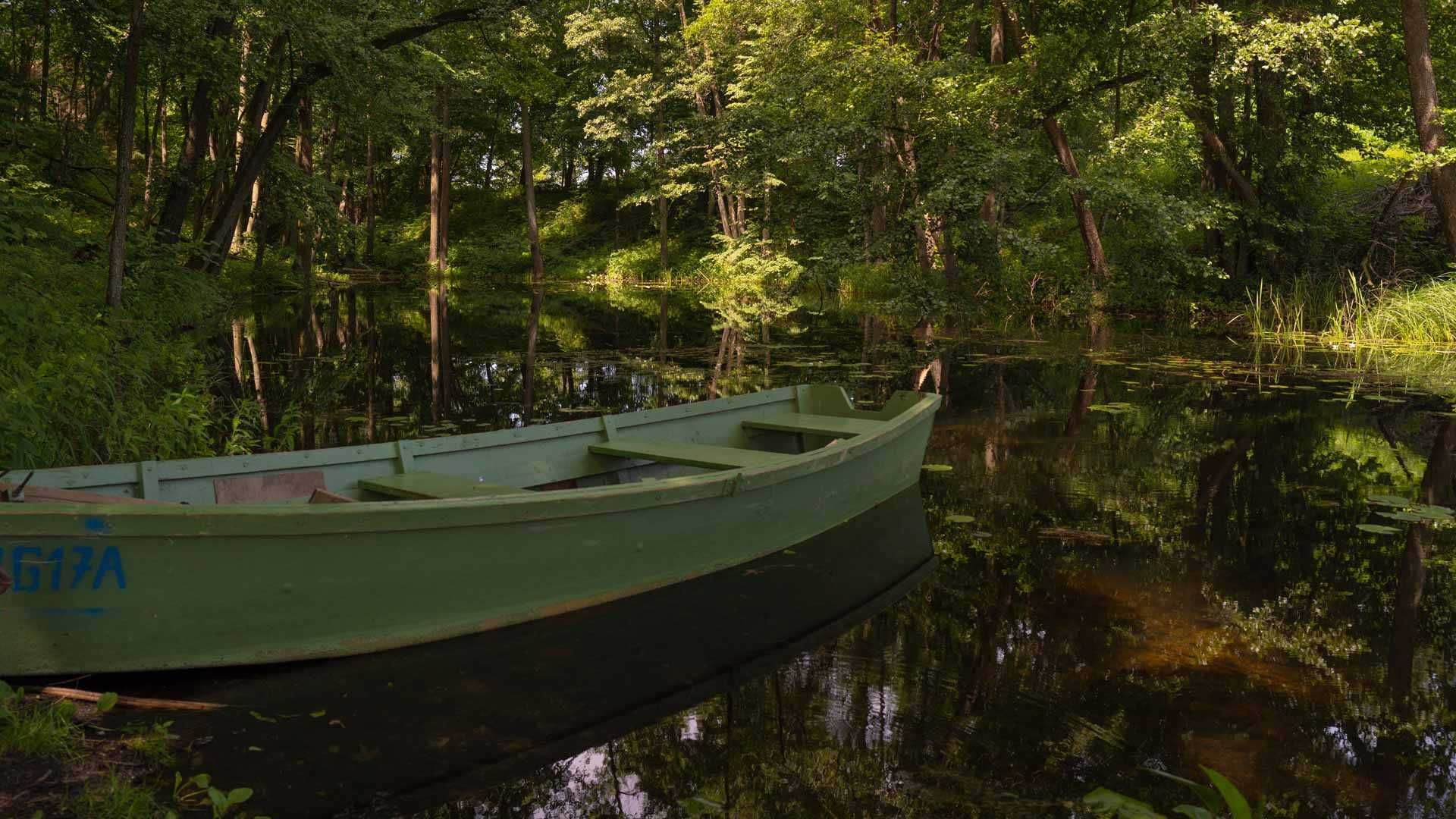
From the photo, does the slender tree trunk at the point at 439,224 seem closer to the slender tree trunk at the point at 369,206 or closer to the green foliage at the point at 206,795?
the slender tree trunk at the point at 369,206

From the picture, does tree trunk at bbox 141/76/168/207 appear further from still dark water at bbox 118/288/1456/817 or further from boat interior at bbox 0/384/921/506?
boat interior at bbox 0/384/921/506

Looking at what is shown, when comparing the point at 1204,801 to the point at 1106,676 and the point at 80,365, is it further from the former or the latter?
the point at 80,365

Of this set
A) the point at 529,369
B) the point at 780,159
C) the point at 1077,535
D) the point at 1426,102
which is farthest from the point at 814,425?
the point at 780,159

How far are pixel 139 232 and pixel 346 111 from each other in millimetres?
3882

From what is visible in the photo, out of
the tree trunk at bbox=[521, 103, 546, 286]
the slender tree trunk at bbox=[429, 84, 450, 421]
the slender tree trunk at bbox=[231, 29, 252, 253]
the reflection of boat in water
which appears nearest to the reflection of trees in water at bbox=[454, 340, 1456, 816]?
the reflection of boat in water

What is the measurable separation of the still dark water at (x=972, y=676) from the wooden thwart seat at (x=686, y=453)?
608 millimetres

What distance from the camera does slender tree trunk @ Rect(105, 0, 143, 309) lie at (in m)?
6.99

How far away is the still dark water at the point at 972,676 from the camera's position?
130 inches

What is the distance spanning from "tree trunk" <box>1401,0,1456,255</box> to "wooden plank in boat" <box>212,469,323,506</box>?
15.5 meters

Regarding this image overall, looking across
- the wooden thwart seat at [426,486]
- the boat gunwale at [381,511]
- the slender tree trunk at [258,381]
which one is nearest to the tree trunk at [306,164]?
the slender tree trunk at [258,381]

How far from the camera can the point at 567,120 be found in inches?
1264

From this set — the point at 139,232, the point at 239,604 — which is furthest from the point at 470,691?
the point at 139,232

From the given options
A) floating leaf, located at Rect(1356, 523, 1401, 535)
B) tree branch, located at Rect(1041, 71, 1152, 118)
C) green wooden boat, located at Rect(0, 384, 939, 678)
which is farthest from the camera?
tree branch, located at Rect(1041, 71, 1152, 118)

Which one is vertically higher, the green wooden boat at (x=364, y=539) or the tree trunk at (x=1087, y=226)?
the tree trunk at (x=1087, y=226)
